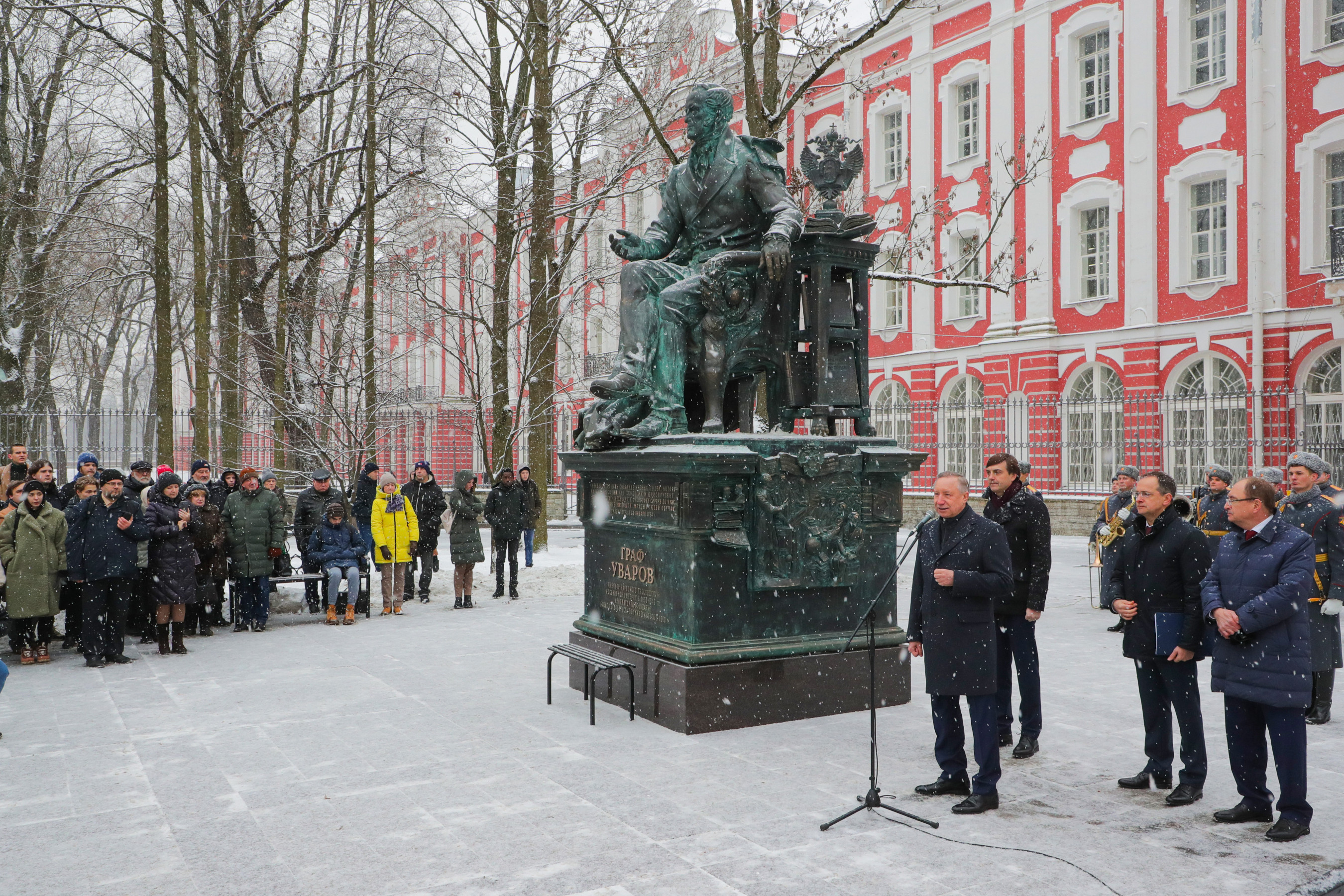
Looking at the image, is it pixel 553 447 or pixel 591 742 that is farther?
pixel 553 447

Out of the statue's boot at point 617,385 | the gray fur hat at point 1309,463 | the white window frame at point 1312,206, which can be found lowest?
the gray fur hat at point 1309,463

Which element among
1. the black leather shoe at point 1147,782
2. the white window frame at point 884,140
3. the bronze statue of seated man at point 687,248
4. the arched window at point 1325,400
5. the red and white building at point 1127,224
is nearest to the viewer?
the black leather shoe at point 1147,782

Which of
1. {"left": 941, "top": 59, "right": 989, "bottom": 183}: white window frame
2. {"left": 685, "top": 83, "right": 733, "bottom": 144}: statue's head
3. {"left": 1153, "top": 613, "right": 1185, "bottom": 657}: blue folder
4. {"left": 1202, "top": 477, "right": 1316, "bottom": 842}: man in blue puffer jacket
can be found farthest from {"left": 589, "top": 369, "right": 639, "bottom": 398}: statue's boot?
{"left": 941, "top": 59, "right": 989, "bottom": 183}: white window frame

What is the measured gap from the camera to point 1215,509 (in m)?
10.1

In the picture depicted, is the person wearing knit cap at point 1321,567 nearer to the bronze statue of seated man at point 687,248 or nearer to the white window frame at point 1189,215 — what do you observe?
the bronze statue of seated man at point 687,248

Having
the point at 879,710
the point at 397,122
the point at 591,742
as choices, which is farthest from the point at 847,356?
the point at 397,122

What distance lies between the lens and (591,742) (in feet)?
20.8

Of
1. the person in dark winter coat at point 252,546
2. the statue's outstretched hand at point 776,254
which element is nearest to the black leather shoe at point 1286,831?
the statue's outstretched hand at point 776,254

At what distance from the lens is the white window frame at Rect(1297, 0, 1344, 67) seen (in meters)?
20.6

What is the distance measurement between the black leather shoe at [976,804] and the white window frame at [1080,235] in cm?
2135

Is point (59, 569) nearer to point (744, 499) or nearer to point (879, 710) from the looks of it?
point (744, 499)

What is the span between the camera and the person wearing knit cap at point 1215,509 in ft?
32.7

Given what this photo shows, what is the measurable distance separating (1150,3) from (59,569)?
22.6 metres

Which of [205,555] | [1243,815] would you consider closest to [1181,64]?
[205,555]
